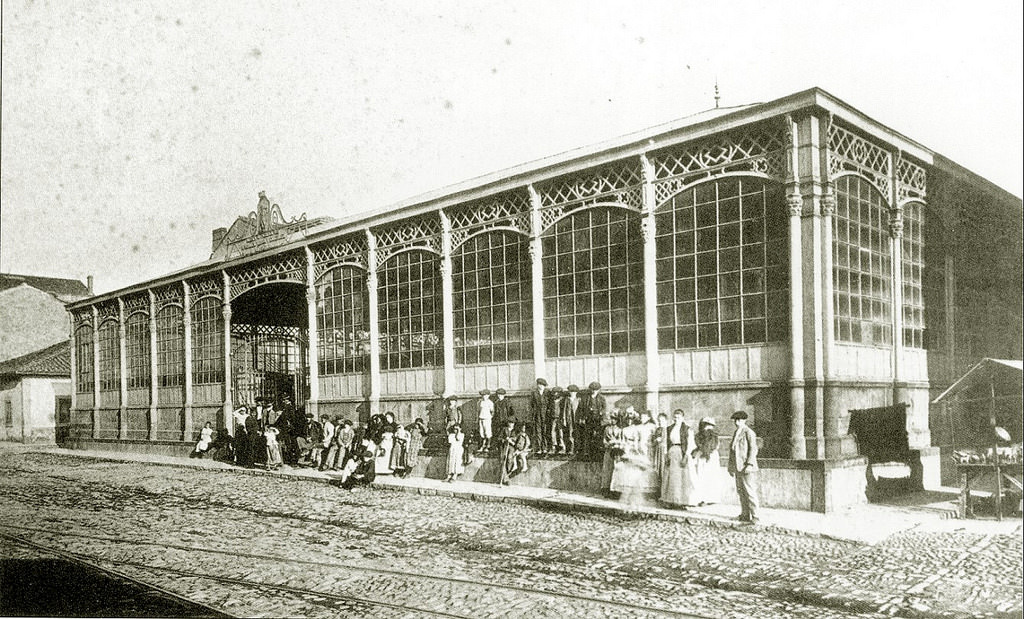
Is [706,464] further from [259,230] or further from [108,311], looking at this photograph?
[108,311]

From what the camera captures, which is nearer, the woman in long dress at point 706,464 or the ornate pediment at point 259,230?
the woman in long dress at point 706,464

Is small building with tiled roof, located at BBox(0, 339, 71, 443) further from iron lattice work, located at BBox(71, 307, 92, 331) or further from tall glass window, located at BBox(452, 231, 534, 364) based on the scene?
tall glass window, located at BBox(452, 231, 534, 364)

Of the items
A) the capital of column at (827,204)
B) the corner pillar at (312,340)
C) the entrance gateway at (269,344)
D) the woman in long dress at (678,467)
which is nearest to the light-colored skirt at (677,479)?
the woman in long dress at (678,467)

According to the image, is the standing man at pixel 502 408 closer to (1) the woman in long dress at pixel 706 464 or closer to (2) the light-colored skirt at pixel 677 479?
(2) the light-colored skirt at pixel 677 479

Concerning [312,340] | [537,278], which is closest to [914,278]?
[537,278]

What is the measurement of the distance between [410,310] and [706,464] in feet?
28.4

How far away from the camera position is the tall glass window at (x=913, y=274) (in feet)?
42.0

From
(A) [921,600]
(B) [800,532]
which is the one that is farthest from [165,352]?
(A) [921,600]

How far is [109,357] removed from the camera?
2770 cm

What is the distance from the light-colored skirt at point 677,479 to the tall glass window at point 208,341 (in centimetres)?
1610

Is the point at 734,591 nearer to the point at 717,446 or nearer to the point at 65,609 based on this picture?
the point at 717,446

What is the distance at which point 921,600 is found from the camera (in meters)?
6.65

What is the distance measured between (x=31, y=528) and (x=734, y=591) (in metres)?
9.90

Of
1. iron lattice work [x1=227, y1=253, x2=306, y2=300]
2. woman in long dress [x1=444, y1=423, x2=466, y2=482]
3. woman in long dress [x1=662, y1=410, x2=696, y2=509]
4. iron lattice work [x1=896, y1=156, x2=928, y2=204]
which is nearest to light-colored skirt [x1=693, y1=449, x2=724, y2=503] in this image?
woman in long dress [x1=662, y1=410, x2=696, y2=509]
